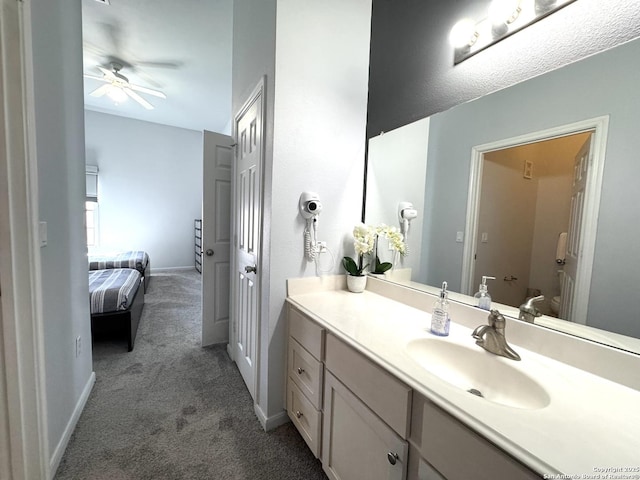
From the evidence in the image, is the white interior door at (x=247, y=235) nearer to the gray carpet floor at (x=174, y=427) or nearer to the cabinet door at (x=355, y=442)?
the gray carpet floor at (x=174, y=427)

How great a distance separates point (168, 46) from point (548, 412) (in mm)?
4062

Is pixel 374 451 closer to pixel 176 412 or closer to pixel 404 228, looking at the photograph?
pixel 404 228

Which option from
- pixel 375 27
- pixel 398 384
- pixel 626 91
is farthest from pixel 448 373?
pixel 375 27

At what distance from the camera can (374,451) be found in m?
0.87

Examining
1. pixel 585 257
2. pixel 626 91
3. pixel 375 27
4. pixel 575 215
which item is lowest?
pixel 585 257

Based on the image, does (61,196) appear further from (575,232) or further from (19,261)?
(575,232)

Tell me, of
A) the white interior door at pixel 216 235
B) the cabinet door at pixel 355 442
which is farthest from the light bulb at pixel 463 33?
the white interior door at pixel 216 235

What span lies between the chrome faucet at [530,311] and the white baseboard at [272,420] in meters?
1.36

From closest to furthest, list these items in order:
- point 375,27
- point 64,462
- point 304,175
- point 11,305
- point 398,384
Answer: point 398,384, point 11,305, point 64,462, point 304,175, point 375,27

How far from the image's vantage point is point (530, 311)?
97 centimetres

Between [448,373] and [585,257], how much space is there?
0.63m

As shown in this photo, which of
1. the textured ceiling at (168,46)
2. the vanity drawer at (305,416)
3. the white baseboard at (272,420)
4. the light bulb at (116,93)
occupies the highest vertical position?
the textured ceiling at (168,46)

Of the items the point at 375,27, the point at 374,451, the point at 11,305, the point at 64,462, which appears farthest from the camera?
the point at 375,27

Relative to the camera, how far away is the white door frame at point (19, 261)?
3.12ft
